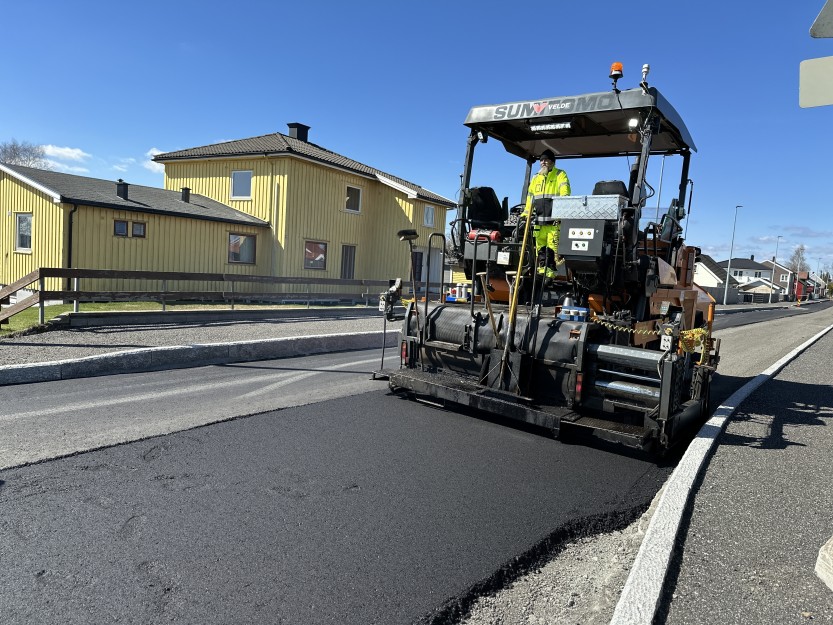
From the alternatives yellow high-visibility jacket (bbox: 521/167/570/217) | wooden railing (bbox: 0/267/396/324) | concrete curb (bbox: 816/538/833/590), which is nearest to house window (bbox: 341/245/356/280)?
wooden railing (bbox: 0/267/396/324)

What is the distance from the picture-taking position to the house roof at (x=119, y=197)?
17.5 m

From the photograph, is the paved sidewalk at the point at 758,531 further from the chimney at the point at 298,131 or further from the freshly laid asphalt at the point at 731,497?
the chimney at the point at 298,131

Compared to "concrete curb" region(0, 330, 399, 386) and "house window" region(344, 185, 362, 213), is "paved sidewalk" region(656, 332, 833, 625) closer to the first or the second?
"concrete curb" region(0, 330, 399, 386)

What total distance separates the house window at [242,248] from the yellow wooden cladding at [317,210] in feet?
2.57

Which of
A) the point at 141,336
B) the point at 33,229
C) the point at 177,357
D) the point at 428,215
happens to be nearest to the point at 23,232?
the point at 33,229

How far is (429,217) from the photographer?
88.4 feet

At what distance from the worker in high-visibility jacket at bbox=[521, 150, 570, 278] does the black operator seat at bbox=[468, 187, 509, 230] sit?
2.00ft

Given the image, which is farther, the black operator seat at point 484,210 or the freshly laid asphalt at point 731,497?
the black operator seat at point 484,210

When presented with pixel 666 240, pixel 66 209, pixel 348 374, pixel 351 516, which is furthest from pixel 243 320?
pixel 351 516

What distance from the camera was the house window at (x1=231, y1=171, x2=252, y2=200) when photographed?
76.7 ft

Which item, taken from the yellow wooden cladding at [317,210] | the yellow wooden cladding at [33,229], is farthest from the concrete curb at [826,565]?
the yellow wooden cladding at [317,210]

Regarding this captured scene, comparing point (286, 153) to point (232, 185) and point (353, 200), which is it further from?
point (353, 200)

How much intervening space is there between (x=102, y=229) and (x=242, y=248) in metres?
5.28

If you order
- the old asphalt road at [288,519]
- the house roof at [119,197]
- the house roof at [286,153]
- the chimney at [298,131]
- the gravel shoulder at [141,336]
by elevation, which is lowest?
the old asphalt road at [288,519]
